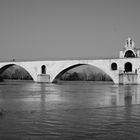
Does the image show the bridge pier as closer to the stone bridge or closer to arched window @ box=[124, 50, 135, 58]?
the stone bridge

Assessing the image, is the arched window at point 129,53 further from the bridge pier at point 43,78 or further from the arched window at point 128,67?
the bridge pier at point 43,78

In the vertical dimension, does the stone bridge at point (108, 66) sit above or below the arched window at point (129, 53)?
below

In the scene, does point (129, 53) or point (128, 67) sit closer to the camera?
point (128, 67)

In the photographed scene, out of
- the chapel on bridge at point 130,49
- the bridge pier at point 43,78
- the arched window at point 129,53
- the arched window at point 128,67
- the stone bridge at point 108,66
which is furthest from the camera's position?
the bridge pier at point 43,78

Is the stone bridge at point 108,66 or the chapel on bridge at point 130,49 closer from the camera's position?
the stone bridge at point 108,66

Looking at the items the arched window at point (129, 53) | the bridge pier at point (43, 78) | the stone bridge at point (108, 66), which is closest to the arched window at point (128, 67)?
the stone bridge at point (108, 66)

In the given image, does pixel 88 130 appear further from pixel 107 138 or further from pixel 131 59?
pixel 131 59

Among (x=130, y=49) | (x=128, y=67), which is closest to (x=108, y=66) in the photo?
(x=128, y=67)

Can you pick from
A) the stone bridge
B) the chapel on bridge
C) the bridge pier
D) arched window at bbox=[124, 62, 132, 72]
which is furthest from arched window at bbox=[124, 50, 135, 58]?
the bridge pier

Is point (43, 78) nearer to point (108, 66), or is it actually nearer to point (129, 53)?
point (108, 66)

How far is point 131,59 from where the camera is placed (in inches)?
2761

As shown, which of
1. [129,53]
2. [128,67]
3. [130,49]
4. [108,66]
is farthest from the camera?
[129,53]

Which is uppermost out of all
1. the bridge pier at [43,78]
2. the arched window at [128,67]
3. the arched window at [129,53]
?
the arched window at [129,53]

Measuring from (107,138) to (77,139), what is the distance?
88cm
